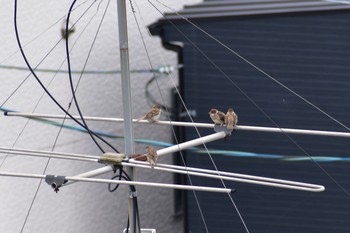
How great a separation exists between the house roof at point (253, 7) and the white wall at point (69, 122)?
985mm

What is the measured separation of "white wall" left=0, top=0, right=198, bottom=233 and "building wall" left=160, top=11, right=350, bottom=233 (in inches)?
38.5

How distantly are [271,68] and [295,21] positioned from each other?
533 millimetres

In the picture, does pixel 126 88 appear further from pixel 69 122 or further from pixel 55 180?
pixel 69 122

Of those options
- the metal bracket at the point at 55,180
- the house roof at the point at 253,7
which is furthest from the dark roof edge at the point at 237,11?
the metal bracket at the point at 55,180

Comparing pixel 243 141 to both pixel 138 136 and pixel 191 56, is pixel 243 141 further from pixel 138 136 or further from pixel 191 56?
pixel 138 136

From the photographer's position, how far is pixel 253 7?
9367 millimetres

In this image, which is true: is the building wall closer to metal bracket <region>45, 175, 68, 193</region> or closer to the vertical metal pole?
the vertical metal pole

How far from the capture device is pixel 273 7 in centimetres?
920

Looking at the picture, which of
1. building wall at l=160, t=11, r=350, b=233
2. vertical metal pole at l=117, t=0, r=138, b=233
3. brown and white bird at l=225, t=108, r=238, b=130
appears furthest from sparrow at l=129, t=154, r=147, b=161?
building wall at l=160, t=11, r=350, b=233

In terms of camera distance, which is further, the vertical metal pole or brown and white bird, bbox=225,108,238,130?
brown and white bird, bbox=225,108,238,130

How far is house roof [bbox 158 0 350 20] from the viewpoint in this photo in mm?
8859

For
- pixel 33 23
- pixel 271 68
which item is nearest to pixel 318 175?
pixel 271 68

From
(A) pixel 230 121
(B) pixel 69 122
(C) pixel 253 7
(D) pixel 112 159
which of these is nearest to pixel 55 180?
(D) pixel 112 159

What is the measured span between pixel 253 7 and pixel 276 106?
1.10 metres
